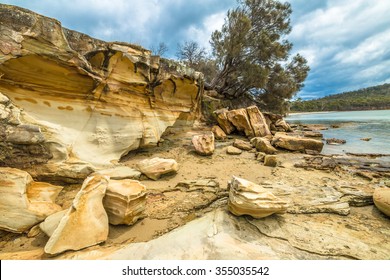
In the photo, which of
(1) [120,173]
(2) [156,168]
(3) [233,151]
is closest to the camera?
(1) [120,173]

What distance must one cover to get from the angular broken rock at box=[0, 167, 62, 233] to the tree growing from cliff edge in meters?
12.6

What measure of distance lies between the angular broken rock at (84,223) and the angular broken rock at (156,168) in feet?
4.48

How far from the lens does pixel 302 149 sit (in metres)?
6.37

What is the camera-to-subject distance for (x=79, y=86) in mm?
3938

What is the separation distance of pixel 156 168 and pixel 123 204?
153 centimetres

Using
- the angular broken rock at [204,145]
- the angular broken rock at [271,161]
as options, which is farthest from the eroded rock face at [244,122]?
the angular broken rock at [271,161]

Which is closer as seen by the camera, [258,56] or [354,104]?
[258,56]

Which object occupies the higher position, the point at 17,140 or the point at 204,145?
the point at 17,140

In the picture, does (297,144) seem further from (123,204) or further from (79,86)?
(79,86)

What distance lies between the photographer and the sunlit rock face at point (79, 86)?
3.13 metres

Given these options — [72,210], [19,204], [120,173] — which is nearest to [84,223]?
[72,210]

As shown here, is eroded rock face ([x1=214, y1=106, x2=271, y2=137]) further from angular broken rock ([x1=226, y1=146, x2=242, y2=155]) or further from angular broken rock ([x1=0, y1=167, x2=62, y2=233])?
angular broken rock ([x1=0, y1=167, x2=62, y2=233])

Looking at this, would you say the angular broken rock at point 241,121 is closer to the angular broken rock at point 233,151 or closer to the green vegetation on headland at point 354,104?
the angular broken rock at point 233,151

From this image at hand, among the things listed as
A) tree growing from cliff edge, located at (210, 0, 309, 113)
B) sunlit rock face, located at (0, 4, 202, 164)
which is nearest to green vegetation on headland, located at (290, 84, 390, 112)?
tree growing from cliff edge, located at (210, 0, 309, 113)
